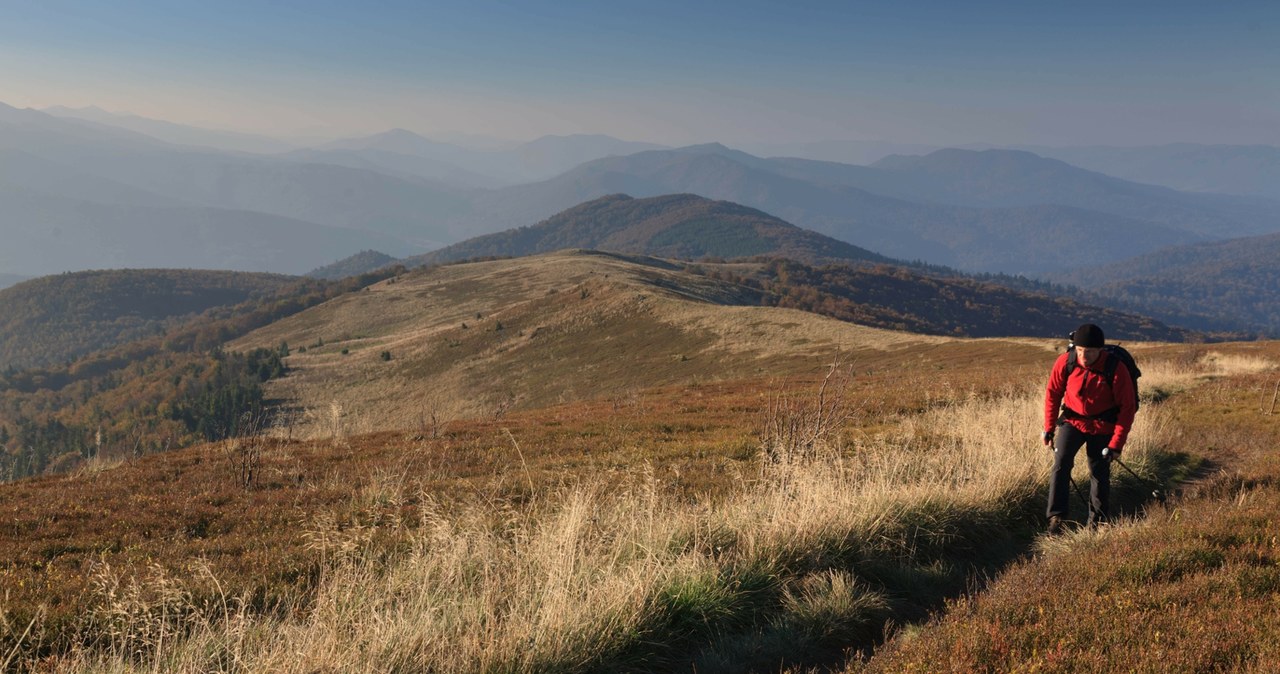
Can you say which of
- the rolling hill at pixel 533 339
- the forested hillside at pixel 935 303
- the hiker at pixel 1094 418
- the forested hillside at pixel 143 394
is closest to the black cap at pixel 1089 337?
the hiker at pixel 1094 418

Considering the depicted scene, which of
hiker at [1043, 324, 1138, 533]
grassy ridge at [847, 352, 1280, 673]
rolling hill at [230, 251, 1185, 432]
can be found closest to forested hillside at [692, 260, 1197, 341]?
rolling hill at [230, 251, 1185, 432]

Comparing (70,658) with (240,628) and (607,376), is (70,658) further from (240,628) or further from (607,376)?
(607,376)

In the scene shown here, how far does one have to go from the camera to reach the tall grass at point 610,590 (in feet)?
13.8

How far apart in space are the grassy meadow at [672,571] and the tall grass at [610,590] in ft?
0.09

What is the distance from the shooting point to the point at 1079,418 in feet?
24.6

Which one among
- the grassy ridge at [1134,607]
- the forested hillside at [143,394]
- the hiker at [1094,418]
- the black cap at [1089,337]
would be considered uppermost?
the black cap at [1089,337]

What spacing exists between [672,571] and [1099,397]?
550 cm

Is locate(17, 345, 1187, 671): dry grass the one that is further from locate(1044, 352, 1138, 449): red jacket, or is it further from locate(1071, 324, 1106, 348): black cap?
locate(1071, 324, 1106, 348): black cap

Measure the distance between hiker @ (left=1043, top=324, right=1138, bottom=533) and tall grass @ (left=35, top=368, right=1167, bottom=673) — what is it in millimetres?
681

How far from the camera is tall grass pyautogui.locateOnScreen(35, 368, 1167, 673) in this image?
166 inches

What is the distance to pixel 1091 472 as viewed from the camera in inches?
295

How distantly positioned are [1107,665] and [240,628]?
5.30 metres

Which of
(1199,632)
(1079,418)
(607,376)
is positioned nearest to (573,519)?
(1199,632)

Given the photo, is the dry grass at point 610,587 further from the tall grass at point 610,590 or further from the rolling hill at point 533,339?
the rolling hill at point 533,339
